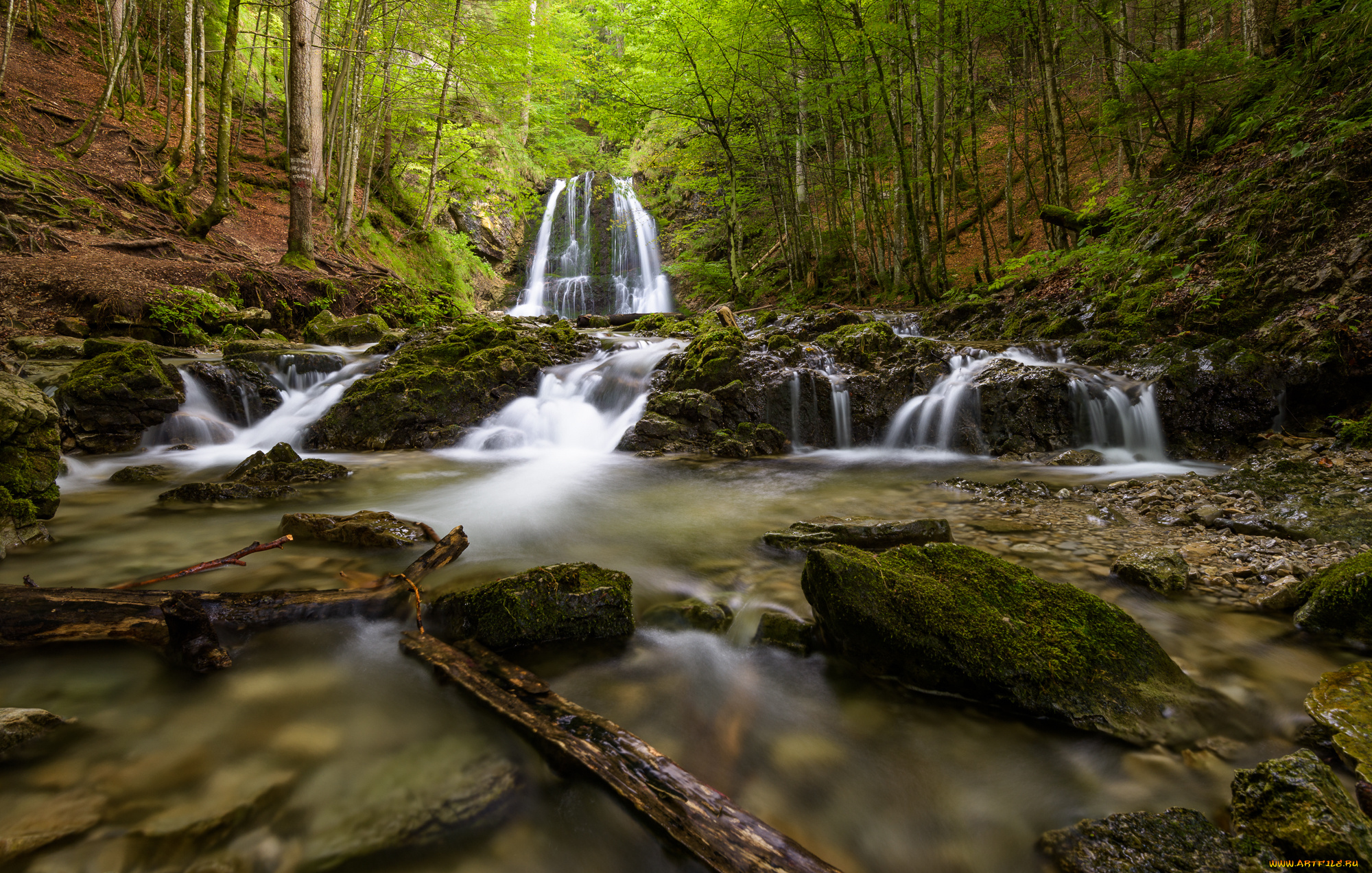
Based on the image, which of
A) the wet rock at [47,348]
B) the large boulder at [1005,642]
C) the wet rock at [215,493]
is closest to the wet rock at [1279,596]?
the large boulder at [1005,642]

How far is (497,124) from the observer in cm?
1953

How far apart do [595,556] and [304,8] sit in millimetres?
13068

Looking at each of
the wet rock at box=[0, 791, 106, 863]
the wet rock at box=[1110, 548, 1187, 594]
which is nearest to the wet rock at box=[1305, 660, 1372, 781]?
the wet rock at box=[1110, 548, 1187, 594]

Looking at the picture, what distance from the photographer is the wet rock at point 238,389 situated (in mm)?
7328

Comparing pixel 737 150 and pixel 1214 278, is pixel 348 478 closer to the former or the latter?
pixel 1214 278

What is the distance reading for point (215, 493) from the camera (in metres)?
4.62

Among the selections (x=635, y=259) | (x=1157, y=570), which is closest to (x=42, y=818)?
(x=1157, y=570)

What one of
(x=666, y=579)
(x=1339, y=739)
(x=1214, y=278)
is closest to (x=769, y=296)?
(x=1214, y=278)

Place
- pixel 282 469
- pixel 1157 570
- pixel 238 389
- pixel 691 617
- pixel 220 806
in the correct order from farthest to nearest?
1. pixel 238 389
2. pixel 282 469
3. pixel 1157 570
4. pixel 691 617
5. pixel 220 806

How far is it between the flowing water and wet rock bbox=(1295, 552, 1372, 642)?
0.47 ft

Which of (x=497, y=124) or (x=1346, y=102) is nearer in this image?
(x=1346, y=102)

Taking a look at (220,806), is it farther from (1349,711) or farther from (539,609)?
(1349,711)

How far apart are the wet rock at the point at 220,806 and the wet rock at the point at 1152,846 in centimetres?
237

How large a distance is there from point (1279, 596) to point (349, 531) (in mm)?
5278
